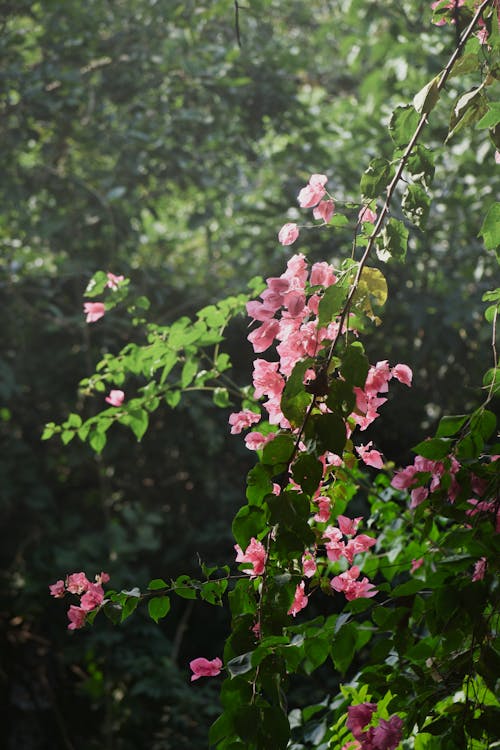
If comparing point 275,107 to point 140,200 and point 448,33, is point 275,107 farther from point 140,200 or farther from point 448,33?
point 448,33

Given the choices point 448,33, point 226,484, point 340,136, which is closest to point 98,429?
point 448,33

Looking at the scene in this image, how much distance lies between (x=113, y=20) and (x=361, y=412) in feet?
11.6

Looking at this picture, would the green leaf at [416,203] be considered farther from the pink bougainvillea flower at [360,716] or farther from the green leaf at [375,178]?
the pink bougainvillea flower at [360,716]

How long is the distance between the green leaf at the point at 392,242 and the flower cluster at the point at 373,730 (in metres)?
0.43

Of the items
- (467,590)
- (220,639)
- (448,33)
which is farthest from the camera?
(220,639)

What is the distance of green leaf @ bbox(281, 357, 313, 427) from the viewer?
2.60 feet

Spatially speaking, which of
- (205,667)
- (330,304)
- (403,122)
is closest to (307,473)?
(330,304)

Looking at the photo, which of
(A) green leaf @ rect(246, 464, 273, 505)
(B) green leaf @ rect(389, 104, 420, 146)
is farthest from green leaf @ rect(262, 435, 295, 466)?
(B) green leaf @ rect(389, 104, 420, 146)

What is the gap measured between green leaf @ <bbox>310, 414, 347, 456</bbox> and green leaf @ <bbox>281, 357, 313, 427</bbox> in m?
0.03

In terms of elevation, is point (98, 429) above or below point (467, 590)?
below

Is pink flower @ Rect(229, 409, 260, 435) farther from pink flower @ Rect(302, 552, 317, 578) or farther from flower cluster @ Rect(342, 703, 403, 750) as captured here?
flower cluster @ Rect(342, 703, 403, 750)

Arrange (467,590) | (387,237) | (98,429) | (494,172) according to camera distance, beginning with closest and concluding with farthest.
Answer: (467,590)
(387,237)
(98,429)
(494,172)

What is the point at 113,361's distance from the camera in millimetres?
1622

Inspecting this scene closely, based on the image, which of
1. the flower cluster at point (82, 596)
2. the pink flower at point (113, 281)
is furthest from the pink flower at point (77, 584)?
the pink flower at point (113, 281)
